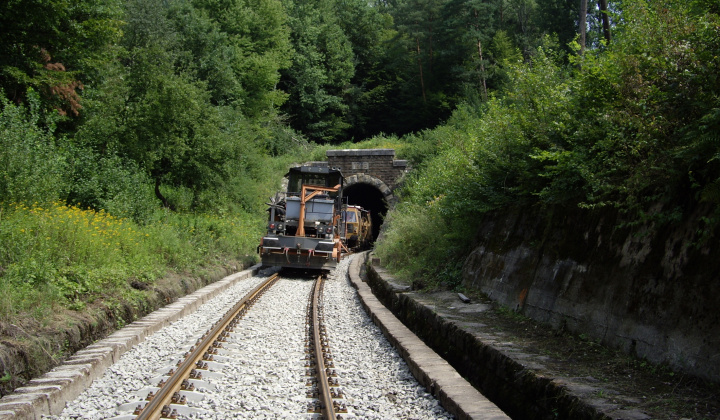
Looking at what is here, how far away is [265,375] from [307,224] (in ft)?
38.1

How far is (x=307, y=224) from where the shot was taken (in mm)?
17391

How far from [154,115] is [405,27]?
103 feet

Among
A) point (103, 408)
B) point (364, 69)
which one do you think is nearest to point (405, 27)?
point (364, 69)

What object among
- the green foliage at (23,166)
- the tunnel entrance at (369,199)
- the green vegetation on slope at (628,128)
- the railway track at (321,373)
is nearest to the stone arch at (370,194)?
the tunnel entrance at (369,199)

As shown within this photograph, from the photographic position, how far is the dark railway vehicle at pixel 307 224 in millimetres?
16594

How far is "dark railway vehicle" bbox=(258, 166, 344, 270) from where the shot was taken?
16.6m

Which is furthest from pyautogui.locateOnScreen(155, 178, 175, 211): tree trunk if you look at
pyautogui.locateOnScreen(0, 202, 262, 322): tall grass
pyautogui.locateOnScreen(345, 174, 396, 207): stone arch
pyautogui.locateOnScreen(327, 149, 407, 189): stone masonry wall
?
pyautogui.locateOnScreen(345, 174, 396, 207): stone arch

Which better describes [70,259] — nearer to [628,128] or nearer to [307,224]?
[628,128]

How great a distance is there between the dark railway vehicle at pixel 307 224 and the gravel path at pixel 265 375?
682 centimetres

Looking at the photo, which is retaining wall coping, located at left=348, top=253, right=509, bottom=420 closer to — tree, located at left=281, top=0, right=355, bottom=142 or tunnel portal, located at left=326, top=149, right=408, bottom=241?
tunnel portal, located at left=326, top=149, right=408, bottom=241

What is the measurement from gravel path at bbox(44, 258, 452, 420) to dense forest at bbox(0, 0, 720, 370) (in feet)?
4.35

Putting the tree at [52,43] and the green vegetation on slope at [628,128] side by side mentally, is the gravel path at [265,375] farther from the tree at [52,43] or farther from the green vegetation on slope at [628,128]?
the tree at [52,43]

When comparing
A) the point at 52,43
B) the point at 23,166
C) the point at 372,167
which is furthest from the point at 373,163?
the point at 23,166

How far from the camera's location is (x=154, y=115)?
58.5 ft
